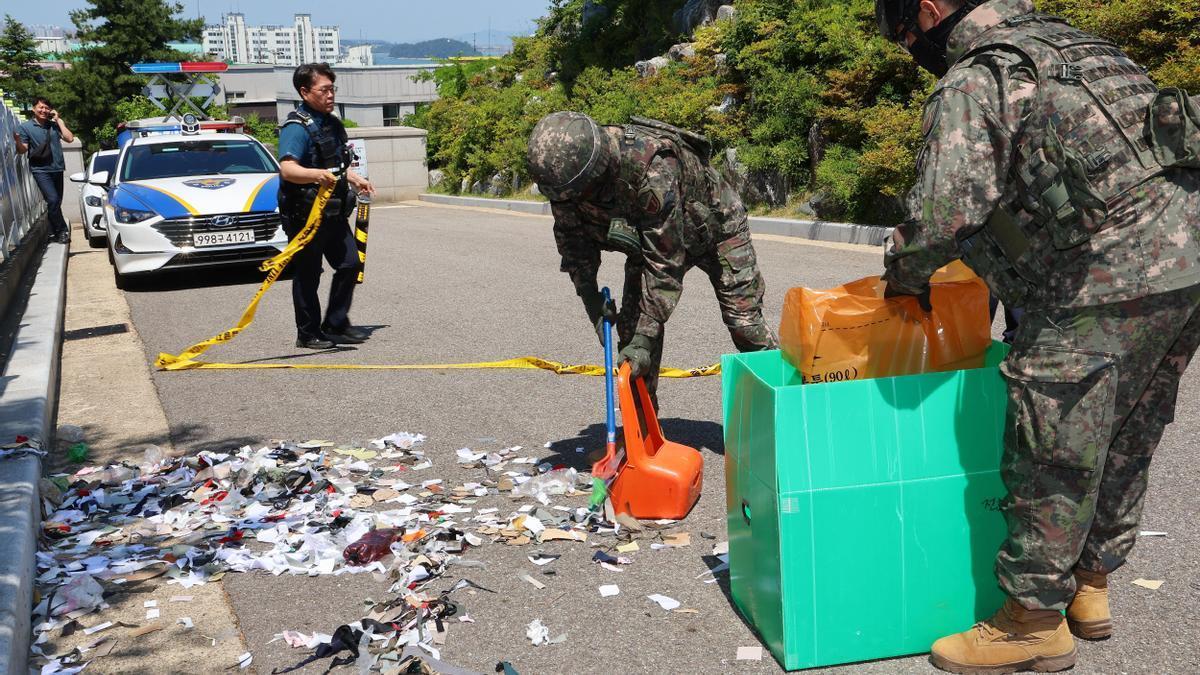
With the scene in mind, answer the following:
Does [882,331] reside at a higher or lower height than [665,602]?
higher

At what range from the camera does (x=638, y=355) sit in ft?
14.2

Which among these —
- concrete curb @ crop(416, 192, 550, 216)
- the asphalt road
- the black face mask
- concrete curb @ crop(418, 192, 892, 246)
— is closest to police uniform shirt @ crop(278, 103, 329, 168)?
the asphalt road

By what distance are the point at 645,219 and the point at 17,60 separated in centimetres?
6455

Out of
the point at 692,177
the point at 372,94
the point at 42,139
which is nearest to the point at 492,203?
the point at 42,139

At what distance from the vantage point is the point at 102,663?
3.42m

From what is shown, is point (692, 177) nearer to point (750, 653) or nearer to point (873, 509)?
point (873, 509)

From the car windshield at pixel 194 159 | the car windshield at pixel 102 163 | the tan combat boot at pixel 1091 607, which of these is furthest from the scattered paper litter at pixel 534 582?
the car windshield at pixel 102 163

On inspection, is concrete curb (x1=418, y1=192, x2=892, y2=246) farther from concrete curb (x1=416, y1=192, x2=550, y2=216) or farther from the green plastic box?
the green plastic box

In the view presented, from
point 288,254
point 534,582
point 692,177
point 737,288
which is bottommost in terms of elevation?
point 534,582

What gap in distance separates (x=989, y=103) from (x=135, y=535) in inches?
145

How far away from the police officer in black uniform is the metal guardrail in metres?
4.06

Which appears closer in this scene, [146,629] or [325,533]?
[146,629]

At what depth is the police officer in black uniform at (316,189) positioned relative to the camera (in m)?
7.77

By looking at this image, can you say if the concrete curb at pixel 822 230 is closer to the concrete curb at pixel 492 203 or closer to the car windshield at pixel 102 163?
the concrete curb at pixel 492 203
